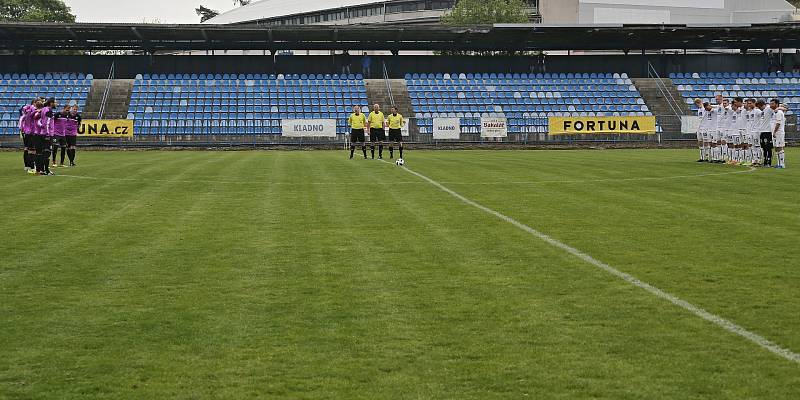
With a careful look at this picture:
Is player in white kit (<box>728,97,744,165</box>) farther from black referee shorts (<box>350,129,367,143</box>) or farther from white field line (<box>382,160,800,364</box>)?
→ white field line (<box>382,160,800,364</box>)

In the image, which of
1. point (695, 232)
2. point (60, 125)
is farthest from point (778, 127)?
point (60, 125)

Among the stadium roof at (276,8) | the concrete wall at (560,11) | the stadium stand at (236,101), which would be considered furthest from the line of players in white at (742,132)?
the stadium roof at (276,8)

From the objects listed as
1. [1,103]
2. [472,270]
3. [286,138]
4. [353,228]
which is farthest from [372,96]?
[472,270]

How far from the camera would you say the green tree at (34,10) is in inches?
3565

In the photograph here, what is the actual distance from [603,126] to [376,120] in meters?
21.4

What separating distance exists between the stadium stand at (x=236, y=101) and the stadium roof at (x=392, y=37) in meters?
2.17

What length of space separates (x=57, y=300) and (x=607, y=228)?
7144mm

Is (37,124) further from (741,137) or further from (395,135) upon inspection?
(741,137)

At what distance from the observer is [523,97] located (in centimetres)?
5572

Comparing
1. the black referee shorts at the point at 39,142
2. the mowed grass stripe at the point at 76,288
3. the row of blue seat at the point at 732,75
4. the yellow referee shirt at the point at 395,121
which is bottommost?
the mowed grass stripe at the point at 76,288

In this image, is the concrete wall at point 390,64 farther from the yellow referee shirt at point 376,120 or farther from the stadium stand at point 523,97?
the yellow referee shirt at point 376,120

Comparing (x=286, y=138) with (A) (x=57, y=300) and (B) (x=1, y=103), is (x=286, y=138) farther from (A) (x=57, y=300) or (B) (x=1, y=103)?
(A) (x=57, y=300)

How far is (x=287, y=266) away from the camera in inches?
376

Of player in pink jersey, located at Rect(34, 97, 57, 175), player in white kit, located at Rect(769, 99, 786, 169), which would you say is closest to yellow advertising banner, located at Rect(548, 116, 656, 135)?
player in white kit, located at Rect(769, 99, 786, 169)
